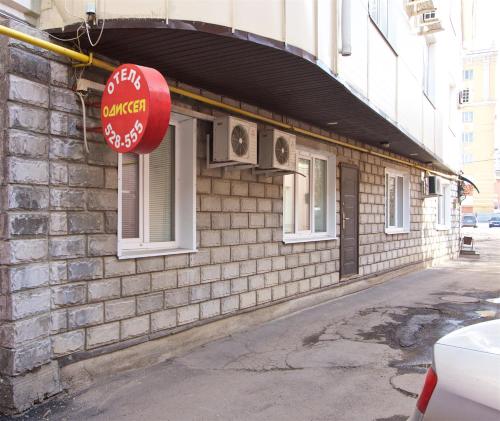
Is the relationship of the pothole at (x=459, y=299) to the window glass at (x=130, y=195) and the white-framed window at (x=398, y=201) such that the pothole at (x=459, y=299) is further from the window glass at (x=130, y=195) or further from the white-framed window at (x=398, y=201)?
the window glass at (x=130, y=195)

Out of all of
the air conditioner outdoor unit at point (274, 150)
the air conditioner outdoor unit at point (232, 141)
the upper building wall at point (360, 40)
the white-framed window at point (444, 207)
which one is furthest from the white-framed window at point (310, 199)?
the white-framed window at point (444, 207)

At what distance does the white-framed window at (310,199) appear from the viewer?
7.44 meters

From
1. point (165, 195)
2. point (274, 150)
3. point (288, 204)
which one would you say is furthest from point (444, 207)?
point (165, 195)

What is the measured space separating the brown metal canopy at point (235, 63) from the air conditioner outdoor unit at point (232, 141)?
0.38m

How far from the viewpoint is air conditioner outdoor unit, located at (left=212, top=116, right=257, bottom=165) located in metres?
5.38

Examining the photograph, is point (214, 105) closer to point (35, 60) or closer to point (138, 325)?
point (35, 60)

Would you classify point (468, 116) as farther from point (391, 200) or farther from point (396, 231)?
point (396, 231)

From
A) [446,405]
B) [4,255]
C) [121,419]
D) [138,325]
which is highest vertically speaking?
[4,255]

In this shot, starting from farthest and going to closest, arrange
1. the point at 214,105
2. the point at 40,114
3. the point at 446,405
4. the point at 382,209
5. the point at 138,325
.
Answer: the point at 382,209
the point at 214,105
the point at 138,325
the point at 40,114
the point at 446,405

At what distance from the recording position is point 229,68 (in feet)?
15.4

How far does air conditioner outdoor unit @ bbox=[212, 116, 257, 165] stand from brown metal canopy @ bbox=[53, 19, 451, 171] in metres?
0.38

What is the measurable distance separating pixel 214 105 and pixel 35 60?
2.08m

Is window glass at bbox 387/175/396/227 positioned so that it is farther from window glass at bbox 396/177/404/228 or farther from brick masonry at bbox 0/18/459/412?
brick masonry at bbox 0/18/459/412

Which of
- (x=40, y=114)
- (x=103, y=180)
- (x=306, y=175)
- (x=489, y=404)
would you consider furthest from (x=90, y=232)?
(x=306, y=175)
